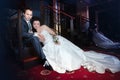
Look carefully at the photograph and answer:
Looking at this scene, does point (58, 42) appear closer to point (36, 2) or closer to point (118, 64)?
point (118, 64)

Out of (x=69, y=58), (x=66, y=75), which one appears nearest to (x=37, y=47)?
(x=69, y=58)

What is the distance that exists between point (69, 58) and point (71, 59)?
48 millimetres

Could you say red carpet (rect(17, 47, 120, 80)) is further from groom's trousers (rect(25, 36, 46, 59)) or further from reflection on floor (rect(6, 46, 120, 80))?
groom's trousers (rect(25, 36, 46, 59))

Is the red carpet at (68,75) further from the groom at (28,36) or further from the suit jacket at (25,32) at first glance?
the suit jacket at (25,32)

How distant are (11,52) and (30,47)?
0.53 m

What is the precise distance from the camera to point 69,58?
132 inches

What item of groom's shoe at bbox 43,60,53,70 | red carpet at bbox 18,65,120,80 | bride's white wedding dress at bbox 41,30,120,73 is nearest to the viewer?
red carpet at bbox 18,65,120,80

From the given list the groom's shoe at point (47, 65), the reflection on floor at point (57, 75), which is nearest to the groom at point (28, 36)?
the groom's shoe at point (47, 65)

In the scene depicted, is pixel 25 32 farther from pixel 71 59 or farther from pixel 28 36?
pixel 71 59

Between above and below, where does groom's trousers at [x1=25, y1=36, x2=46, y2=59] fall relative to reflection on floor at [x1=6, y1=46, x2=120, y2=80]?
above

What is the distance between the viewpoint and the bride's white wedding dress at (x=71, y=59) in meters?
3.19

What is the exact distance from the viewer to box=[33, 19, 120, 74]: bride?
3191 mm

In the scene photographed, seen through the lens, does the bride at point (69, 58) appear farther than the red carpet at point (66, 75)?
Yes

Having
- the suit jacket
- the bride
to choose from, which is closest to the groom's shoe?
the bride
